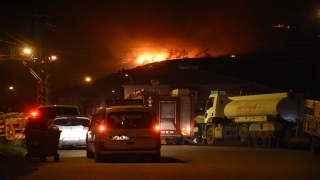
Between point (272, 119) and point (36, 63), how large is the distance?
1924 centimetres

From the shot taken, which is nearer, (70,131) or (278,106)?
(70,131)

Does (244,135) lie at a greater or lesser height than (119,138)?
lesser

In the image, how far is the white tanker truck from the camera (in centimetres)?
2747

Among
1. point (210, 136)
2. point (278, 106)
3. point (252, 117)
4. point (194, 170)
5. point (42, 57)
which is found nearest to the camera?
point (194, 170)

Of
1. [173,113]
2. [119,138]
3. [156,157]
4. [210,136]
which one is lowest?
[156,157]

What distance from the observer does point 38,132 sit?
17609 mm

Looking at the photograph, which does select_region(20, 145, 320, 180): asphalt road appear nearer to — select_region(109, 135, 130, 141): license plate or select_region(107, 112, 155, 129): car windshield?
select_region(109, 135, 130, 141): license plate

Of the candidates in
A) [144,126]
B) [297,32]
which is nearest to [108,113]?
[144,126]

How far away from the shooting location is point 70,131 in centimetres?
2334

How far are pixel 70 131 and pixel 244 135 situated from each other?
34.6 feet

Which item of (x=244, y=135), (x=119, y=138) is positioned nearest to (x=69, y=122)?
(x=119, y=138)

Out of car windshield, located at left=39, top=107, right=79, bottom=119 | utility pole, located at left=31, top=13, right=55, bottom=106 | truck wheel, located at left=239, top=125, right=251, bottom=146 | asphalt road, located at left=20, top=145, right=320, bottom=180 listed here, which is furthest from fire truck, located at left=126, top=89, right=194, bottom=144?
utility pole, located at left=31, top=13, right=55, bottom=106

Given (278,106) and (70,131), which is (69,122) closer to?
(70,131)

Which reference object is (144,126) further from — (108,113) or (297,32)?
(297,32)
